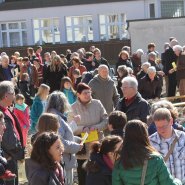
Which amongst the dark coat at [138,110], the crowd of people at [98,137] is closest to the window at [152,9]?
the crowd of people at [98,137]

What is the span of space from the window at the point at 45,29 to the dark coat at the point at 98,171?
134 ft

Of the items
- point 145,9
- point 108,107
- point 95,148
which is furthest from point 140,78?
point 145,9

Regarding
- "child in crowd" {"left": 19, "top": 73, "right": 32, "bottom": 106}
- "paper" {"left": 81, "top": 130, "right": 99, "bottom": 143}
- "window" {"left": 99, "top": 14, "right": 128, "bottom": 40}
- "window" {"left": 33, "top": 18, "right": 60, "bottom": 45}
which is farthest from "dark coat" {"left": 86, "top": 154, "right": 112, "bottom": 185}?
"window" {"left": 33, "top": 18, "right": 60, "bottom": 45}

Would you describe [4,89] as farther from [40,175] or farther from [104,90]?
[104,90]

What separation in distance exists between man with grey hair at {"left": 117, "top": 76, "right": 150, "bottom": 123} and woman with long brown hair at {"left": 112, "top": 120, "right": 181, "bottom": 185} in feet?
11.4

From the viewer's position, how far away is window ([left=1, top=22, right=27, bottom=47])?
48188 mm

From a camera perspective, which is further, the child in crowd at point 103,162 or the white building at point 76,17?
the white building at point 76,17

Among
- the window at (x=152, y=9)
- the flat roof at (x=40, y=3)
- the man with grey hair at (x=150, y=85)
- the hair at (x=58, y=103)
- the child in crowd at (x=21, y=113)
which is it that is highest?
the flat roof at (x=40, y=3)

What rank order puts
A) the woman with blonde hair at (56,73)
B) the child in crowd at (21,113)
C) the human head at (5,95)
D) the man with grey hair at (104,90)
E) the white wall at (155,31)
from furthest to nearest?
1. the white wall at (155,31)
2. the woman with blonde hair at (56,73)
3. the child in crowd at (21,113)
4. the man with grey hair at (104,90)
5. the human head at (5,95)

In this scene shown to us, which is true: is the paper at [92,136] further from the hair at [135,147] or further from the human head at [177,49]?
the human head at [177,49]

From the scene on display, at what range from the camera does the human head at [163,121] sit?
23.7 ft

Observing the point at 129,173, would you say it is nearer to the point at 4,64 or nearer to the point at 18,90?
the point at 4,64

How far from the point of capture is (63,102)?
8.90 meters

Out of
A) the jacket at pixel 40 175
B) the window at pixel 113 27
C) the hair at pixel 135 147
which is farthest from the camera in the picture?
the window at pixel 113 27
